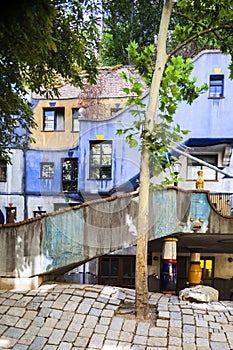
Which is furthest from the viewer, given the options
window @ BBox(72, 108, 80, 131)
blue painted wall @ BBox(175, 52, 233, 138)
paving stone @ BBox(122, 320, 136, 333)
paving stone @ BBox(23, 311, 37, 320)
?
window @ BBox(72, 108, 80, 131)

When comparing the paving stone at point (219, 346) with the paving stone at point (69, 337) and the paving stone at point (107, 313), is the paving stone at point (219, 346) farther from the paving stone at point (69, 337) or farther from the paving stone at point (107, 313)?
the paving stone at point (69, 337)

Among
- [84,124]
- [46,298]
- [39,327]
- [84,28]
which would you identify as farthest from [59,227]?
[84,124]

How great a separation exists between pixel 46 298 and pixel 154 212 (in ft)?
11.1

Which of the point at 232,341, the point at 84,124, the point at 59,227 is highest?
the point at 84,124

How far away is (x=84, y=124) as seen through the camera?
13.7 m

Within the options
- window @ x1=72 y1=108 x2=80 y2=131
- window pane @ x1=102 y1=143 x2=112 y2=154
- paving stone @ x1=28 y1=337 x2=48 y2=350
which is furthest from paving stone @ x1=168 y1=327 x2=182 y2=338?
window @ x1=72 y1=108 x2=80 y2=131

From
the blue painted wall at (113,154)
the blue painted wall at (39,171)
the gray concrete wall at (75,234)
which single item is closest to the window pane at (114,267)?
the blue painted wall at (113,154)

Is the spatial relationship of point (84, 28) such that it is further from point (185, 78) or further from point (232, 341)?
point (232, 341)

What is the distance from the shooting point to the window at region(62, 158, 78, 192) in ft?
46.9

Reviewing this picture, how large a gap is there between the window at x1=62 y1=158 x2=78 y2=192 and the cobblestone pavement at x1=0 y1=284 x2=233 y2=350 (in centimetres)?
684

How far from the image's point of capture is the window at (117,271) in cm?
1374

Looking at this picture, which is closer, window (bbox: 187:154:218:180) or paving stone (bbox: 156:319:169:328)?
paving stone (bbox: 156:319:169:328)

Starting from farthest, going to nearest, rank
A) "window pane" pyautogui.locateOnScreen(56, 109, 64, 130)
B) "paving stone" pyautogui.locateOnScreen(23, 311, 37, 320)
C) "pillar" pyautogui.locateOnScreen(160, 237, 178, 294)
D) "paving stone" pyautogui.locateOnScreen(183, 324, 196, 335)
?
"window pane" pyautogui.locateOnScreen(56, 109, 64, 130), "pillar" pyautogui.locateOnScreen(160, 237, 178, 294), "paving stone" pyautogui.locateOnScreen(23, 311, 37, 320), "paving stone" pyautogui.locateOnScreen(183, 324, 196, 335)

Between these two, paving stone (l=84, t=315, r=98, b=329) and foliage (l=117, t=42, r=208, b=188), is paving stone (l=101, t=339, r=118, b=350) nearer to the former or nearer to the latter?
paving stone (l=84, t=315, r=98, b=329)
